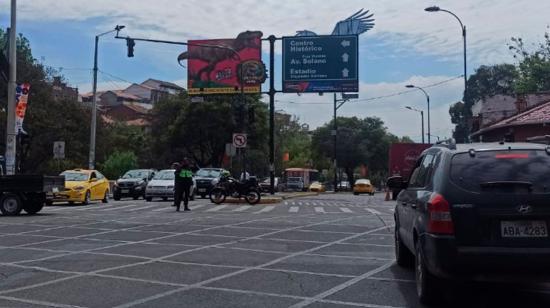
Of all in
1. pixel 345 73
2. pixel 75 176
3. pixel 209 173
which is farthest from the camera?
pixel 345 73

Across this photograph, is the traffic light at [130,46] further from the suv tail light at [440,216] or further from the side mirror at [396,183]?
the suv tail light at [440,216]

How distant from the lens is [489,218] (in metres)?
6.62

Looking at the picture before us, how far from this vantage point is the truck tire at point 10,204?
19859mm

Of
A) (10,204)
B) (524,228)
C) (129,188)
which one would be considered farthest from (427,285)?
(129,188)

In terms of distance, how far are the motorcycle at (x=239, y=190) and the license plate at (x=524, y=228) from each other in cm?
2030

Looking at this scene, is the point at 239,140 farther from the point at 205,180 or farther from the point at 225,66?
the point at 225,66

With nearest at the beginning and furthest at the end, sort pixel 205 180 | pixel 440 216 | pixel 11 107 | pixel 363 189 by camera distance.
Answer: pixel 440 216 → pixel 11 107 → pixel 205 180 → pixel 363 189

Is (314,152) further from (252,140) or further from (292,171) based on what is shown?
(252,140)

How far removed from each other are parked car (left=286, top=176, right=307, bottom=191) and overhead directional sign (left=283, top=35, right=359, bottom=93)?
3117 cm

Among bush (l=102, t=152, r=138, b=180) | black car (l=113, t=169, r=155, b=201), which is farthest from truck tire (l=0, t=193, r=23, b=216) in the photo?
bush (l=102, t=152, r=138, b=180)

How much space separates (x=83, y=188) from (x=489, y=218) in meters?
22.7

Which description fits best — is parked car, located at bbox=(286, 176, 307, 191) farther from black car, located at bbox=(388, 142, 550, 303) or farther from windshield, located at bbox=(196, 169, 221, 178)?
black car, located at bbox=(388, 142, 550, 303)

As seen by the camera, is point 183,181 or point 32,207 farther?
point 183,181

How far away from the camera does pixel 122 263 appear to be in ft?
33.6
